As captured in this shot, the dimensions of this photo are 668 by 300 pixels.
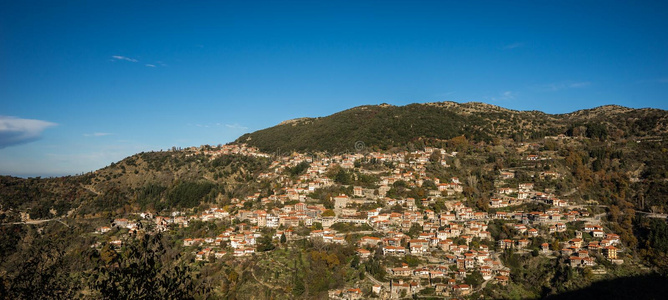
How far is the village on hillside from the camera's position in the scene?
102ft

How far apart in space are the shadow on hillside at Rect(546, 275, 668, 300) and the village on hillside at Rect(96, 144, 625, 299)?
7.41ft

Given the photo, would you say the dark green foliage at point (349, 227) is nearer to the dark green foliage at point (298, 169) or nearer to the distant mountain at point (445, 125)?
the dark green foliage at point (298, 169)

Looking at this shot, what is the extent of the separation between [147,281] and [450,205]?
38.6 meters

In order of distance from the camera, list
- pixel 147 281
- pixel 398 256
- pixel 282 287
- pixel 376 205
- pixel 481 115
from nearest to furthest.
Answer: pixel 147 281
pixel 282 287
pixel 398 256
pixel 376 205
pixel 481 115

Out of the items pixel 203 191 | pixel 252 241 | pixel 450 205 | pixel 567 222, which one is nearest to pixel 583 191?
pixel 567 222

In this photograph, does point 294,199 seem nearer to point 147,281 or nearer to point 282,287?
point 282,287

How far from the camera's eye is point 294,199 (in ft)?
153

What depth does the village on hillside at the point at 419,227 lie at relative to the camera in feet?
102

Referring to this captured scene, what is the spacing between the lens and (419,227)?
127ft

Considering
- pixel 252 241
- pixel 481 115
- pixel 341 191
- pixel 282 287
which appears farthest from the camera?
pixel 481 115

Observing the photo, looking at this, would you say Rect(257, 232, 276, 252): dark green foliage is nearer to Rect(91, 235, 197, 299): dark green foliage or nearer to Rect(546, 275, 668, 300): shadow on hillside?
Rect(546, 275, 668, 300): shadow on hillside

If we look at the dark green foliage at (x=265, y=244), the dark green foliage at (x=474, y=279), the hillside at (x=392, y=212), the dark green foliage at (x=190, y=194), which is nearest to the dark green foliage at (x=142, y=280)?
the hillside at (x=392, y=212)

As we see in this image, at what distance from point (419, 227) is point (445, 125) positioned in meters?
36.4

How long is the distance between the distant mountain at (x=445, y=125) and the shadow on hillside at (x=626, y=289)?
33604 millimetres
